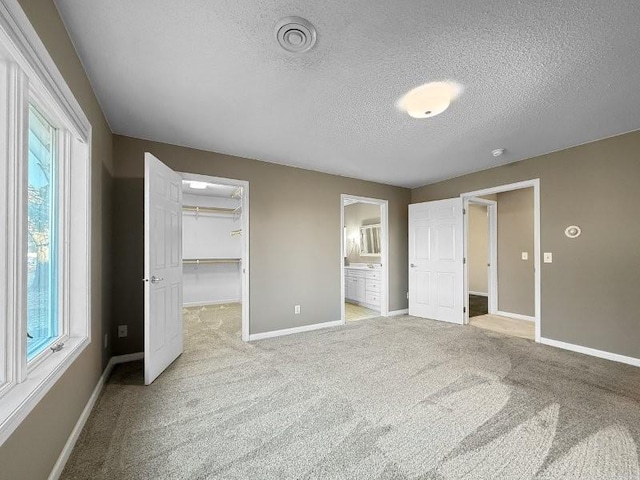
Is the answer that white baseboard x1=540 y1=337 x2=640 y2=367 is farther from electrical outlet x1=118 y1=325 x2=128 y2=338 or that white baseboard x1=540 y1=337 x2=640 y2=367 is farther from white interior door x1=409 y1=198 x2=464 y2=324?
electrical outlet x1=118 y1=325 x2=128 y2=338

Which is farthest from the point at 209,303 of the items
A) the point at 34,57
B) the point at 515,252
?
the point at 515,252

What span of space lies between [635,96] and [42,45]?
151 inches

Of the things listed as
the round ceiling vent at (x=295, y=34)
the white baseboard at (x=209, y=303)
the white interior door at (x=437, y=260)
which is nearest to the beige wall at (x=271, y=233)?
the white interior door at (x=437, y=260)

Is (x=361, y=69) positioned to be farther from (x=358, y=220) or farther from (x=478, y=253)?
(x=478, y=253)

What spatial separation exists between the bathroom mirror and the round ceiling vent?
181 inches

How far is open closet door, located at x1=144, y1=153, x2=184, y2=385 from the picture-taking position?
2.47 m

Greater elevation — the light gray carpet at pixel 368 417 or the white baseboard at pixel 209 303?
the light gray carpet at pixel 368 417

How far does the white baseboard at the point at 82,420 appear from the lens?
1449 millimetres

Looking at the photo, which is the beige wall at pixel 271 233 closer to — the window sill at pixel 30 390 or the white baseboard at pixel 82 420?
the white baseboard at pixel 82 420

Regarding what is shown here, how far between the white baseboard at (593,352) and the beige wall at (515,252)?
1.41m

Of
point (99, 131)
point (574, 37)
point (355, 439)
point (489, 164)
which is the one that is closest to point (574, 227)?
point (489, 164)

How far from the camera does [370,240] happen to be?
6277mm

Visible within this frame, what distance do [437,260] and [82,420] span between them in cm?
462

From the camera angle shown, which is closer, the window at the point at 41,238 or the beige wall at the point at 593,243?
the window at the point at 41,238
